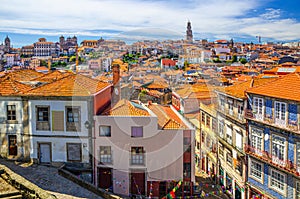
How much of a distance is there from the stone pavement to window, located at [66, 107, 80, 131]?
2.07 m

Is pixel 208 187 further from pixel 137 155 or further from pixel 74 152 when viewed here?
pixel 74 152

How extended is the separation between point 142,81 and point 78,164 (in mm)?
12598

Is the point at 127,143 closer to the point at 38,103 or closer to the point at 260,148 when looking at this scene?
the point at 38,103

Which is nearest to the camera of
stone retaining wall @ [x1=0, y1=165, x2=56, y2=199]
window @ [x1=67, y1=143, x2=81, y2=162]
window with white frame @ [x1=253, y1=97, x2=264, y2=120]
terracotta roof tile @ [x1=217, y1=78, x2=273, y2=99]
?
stone retaining wall @ [x1=0, y1=165, x2=56, y2=199]

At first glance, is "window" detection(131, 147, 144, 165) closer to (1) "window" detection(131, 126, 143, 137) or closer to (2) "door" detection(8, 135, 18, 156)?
(1) "window" detection(131, 126, 143, 137)

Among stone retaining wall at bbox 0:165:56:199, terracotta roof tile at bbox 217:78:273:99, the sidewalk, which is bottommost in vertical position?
the sidewalk

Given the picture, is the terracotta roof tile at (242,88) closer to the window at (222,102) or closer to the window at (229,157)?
the window at (222,102)

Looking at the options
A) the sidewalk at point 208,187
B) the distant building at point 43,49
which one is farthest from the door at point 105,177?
the distant building at point 43,49

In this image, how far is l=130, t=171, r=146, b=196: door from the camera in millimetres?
13539

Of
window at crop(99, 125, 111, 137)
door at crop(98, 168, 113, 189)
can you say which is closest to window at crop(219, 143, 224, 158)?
door at crop(98, 168, 113, 189)

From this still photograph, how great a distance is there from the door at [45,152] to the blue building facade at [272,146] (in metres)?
9.80

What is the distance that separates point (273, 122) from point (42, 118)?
1068cm

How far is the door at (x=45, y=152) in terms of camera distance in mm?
13938

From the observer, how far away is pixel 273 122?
45.6ft
